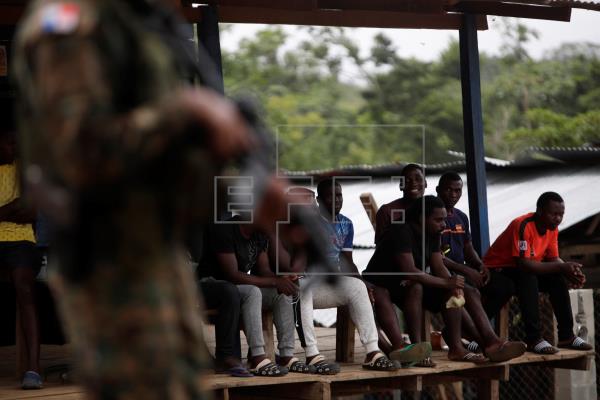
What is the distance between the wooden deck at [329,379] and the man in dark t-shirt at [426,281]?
222mm

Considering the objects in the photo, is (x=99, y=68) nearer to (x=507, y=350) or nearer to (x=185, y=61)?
(x=185, y=61)

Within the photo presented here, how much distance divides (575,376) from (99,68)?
8.47m

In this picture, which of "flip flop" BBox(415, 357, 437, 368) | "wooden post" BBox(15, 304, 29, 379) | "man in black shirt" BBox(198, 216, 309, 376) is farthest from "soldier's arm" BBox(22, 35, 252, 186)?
"flip flop" BBox(415, 357, 437, 368)

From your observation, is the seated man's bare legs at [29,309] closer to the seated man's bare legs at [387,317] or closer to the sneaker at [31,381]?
the sneaker at [31,381]

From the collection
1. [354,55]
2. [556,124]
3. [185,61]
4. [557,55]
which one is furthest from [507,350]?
[354,55]

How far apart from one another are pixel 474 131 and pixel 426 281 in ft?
7.12

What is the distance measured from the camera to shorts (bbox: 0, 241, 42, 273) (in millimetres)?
6758

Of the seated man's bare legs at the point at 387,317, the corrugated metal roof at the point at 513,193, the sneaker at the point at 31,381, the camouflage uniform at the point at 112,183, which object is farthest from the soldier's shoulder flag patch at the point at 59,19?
Answer: the corrugated metal roof at the point at 513,193

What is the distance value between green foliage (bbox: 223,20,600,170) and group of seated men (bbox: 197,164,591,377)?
18668 millimetres

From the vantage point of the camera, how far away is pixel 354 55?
130 feet

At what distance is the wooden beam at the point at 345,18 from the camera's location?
9070 mm

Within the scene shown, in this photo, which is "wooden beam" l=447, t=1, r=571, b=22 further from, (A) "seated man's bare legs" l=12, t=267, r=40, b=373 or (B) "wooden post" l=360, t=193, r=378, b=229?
(A) "seated man's bare legs" l=12, t=267, r=40, b=373

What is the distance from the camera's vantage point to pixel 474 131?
10.0m

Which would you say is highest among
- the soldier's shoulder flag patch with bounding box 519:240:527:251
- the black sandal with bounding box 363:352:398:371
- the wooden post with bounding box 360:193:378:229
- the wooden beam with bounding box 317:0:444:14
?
the wooden beam with bounding box 317:0:444:14
